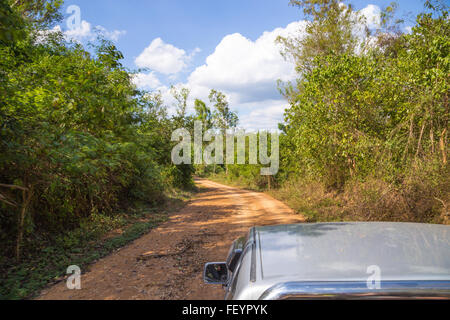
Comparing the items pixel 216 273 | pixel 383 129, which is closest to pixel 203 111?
pixel 383 129

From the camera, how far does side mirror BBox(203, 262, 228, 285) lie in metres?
2.31

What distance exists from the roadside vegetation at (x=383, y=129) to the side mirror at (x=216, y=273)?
6991 millimetres

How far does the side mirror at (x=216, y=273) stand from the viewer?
231 cm

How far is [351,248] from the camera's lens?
1746mm

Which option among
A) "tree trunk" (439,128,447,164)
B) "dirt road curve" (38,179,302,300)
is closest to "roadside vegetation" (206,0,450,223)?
"tree trunk" (439,128,447,164)

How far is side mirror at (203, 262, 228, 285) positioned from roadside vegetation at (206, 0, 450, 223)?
699cm

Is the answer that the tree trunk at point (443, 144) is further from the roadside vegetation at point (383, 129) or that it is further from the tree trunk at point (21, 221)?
the tree trunk at point (21, 221)

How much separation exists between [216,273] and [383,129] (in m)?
9.82

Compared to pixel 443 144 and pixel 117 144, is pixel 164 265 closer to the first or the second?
pixel 117 144

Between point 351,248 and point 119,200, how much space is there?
1110cm

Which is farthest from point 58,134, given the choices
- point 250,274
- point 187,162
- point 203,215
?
point 187,162

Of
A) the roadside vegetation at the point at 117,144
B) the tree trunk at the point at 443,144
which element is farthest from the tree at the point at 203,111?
the tree trunk at the point at 443,144
